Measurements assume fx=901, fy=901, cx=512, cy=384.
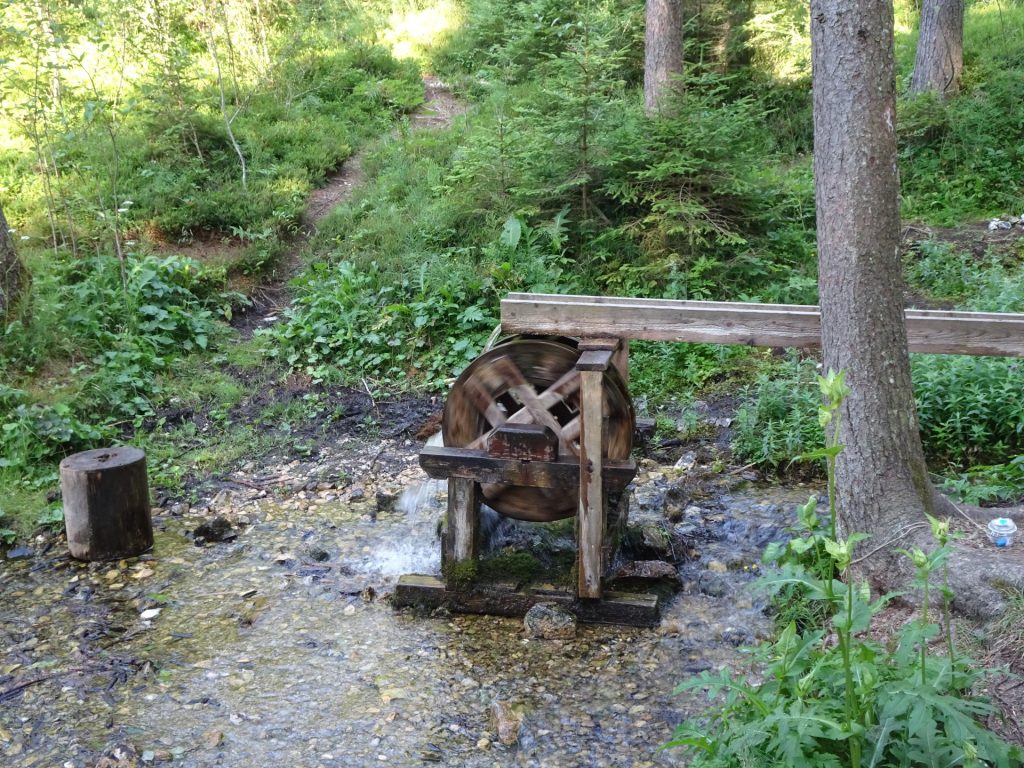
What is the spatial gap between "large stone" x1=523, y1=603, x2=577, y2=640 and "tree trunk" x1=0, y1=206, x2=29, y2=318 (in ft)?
20.9

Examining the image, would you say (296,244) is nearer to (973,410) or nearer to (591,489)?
(591,489)

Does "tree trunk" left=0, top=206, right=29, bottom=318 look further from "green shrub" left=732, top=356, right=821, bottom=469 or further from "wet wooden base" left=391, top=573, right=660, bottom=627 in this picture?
"green shrub" left=732, top=356, right=821, bottom=469

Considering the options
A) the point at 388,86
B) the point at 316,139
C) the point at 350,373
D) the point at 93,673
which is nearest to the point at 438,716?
the point at 93,673

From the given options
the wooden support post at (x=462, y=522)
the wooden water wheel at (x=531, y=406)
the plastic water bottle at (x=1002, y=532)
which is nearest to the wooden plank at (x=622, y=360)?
the wooden water wheel at (x=531, y=406)

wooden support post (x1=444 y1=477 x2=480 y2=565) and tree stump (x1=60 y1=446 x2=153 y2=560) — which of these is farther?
tree stump (x1=60 y1=446 x2=153 y2=560)

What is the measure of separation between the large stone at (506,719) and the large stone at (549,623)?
2.58 ft

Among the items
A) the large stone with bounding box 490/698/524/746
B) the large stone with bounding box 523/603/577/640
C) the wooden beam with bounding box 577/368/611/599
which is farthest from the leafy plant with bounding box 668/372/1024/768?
the wooden beam with bounding box 577/368/611/599

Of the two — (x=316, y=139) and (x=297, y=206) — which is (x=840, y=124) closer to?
(x=297, y=206)

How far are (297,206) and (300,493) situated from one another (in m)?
6.06

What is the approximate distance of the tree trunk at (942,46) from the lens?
1288 centimetres

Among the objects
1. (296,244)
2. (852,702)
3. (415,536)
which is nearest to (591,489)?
(415,536)

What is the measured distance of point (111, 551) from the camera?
21.3 ft

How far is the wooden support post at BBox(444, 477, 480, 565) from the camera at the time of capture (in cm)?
595

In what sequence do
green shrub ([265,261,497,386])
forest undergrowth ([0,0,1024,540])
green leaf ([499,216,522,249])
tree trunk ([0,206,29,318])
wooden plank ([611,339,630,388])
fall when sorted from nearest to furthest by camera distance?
wooden plank ([611,339,630,388]) < forest undergrowth ([0,0,1024,540]) < tree trunk ([0,206,29,318]) < green shrub ([265,261,497,386]) < green leaf ([499,216,522,249])
